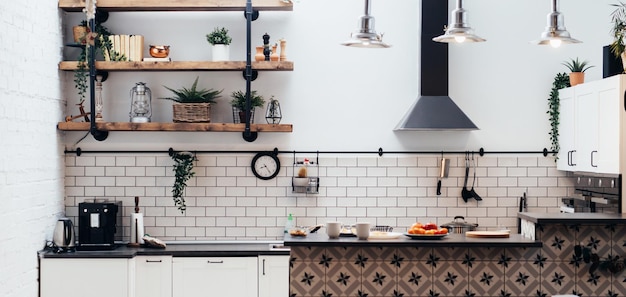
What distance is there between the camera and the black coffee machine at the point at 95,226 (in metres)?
6.38

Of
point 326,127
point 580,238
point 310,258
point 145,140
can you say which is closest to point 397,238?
point 310,258

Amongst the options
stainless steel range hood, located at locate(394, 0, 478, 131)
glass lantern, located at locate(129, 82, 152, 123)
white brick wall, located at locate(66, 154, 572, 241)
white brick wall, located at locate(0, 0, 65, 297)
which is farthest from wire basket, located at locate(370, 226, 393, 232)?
white brick wall, located at locate(0, 0, 65, 297)

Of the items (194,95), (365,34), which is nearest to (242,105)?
(194,95)

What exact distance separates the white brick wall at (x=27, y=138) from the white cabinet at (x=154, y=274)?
0.79 m

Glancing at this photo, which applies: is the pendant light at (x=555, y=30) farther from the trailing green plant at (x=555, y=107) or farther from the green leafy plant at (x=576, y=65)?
the trailing green plant at (x=555, y=107)

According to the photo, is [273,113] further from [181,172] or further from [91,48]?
[91,48]

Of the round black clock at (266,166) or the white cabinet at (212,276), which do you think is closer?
the white cabinet at (212,276)

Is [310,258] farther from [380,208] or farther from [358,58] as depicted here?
[358,58]

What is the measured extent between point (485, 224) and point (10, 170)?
12.9 ft

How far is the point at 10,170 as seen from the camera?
5.65m

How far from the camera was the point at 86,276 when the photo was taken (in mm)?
6105

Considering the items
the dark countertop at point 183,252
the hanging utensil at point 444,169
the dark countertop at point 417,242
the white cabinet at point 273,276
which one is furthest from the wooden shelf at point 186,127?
the dark countertop at point 417,242

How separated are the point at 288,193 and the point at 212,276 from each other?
1.06 m

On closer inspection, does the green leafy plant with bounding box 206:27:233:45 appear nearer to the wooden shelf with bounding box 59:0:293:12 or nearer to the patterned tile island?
the wooden shelf with bounding box 59:0:293:12
